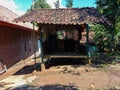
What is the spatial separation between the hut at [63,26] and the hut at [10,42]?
1.51 m

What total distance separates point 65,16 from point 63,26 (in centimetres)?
225

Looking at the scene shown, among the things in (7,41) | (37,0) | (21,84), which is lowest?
(21,84)

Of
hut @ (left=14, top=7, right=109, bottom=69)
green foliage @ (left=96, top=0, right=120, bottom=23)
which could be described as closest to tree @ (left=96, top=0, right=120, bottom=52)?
green foliage @ (left=96, top=0, right=120, bottom=23)

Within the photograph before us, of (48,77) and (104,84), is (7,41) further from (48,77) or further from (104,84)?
(104,84)

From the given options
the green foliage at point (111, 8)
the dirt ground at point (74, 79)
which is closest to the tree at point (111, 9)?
the green foliage at point (111, 8)

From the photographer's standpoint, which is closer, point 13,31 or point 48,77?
point 48,77

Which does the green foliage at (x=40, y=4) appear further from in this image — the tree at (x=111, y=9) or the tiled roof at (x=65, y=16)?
the tiled roof at (x=65, y=16)

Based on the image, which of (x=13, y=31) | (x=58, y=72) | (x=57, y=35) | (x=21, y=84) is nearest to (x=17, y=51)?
(x=13, y=31)

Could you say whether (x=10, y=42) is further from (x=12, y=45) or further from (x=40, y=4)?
(x=40, y=4)

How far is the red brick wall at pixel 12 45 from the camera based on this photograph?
45.9ft

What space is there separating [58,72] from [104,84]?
11.1 feet

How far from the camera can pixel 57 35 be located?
17281 millimetres

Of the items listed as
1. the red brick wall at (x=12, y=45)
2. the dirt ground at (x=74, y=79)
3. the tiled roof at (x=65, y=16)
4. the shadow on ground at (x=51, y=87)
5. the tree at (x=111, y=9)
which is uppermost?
the tree at (x=111, y=9)

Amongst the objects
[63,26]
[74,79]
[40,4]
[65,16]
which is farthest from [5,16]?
[40,4]
